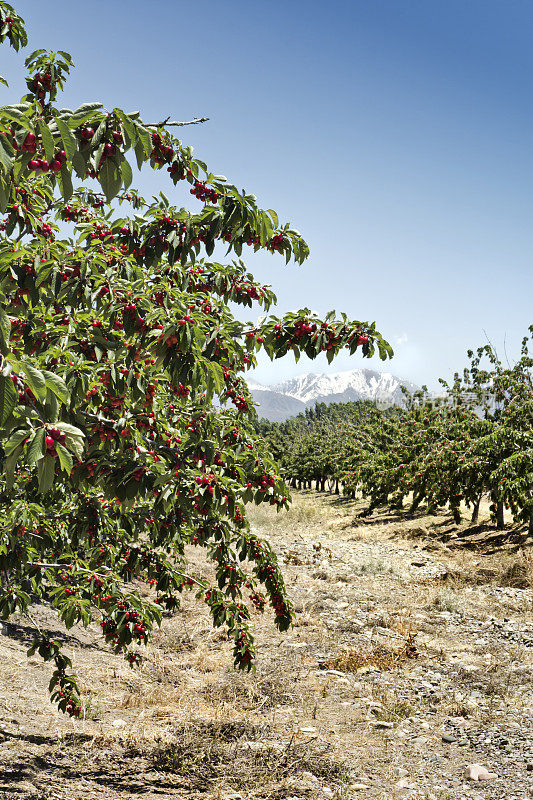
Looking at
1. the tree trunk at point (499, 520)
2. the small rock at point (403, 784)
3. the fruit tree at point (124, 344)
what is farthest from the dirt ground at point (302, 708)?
the tree trunk at point (499, 520)

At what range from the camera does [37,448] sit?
1916 millimetres

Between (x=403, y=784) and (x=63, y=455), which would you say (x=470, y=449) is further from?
(x=63, y=455)

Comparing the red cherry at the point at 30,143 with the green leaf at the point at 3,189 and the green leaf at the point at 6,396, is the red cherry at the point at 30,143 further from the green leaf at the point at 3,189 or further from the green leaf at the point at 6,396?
the green leaf at the point at 6,396

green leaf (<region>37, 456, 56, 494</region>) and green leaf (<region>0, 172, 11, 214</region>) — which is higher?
green leaf (<region>0, 172, 11, 214</region>)

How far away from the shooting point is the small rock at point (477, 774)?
18.2 ft

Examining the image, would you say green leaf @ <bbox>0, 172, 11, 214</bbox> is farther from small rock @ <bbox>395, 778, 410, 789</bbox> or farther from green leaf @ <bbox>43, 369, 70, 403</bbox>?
small rock @ <bbox>395, 778, 410, 789</bbox>

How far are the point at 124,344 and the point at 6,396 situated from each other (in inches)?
65.9

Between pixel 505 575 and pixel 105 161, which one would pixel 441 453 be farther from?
pixel 105 161

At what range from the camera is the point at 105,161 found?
2449 millimetres

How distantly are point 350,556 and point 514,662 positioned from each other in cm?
1086

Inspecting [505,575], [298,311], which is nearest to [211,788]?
[298,311]

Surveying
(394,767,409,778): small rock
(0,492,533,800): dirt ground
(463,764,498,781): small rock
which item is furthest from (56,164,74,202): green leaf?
(463,764,498,781): small rock

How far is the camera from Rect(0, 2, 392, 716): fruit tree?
242 cm

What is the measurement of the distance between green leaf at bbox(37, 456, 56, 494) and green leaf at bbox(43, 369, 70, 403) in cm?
27
